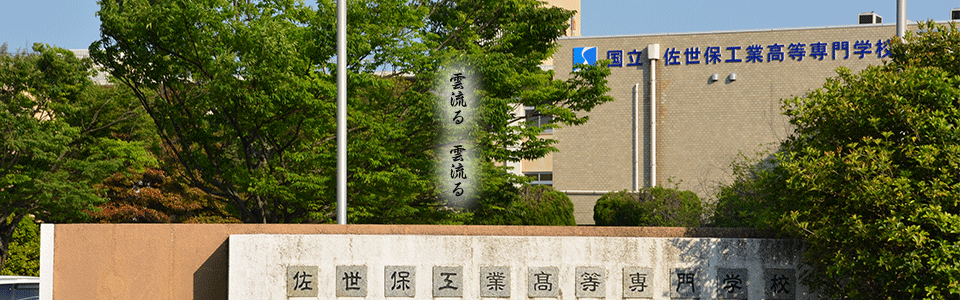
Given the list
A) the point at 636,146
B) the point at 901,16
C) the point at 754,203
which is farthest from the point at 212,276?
the point at 636,146

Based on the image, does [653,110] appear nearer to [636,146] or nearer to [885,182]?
[636,146]

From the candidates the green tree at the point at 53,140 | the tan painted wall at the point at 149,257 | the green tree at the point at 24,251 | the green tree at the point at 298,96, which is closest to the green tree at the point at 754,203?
the tan painted wall at the point at 149,257

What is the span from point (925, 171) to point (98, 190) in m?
17.5

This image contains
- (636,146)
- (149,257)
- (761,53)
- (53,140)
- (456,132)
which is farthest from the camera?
(636,146)

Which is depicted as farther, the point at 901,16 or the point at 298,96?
the point at 298,96

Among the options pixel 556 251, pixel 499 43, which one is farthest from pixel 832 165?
pixel 499 43

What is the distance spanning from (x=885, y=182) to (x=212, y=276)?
712 centimetres

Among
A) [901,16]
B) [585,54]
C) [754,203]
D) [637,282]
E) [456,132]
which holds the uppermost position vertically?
[585,54]

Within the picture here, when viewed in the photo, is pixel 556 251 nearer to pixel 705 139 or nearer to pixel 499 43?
pixel 499 43

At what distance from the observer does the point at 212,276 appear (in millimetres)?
9070

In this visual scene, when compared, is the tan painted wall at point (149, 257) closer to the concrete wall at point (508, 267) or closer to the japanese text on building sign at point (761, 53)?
the concrete wall at point (508, 267)

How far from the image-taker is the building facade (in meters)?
25.2

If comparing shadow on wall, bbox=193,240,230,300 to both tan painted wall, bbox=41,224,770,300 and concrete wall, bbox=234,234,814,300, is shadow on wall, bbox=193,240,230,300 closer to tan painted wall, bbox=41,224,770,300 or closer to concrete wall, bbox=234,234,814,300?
tan painted wall, bbox=41,224,770,300

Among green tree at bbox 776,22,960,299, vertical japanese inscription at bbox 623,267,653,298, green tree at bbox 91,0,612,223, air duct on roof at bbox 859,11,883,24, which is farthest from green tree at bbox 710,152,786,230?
air duct on roof at bbox 859,11,883,24
